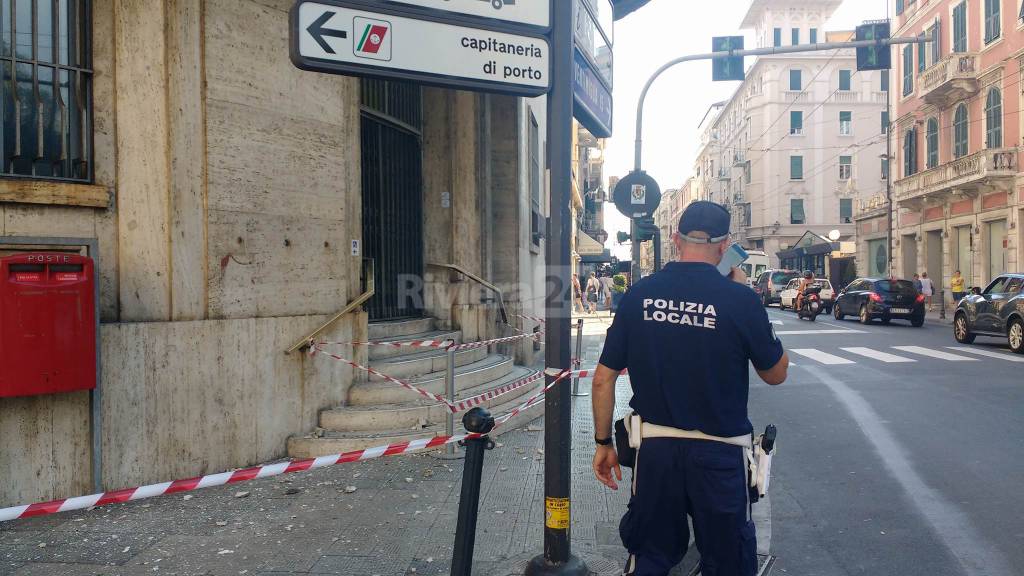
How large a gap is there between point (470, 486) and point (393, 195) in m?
6.50

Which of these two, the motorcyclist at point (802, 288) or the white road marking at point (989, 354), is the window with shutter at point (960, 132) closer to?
the motorcyclist at point (802, 288)

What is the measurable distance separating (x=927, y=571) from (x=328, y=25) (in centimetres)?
402

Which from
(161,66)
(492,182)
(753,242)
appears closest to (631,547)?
(161,66)

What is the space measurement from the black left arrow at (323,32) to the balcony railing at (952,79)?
30696 mm

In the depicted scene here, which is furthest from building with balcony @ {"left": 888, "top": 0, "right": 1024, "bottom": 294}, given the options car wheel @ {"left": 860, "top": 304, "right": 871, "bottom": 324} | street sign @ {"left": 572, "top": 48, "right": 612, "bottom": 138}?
street sign @ {"left": 572, "top": 48, "right": 612, "bottom": 138}

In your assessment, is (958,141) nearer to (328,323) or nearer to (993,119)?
(993,119)

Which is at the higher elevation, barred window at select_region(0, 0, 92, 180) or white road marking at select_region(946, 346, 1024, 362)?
barred window at select_region(0, 0, 92, 180)

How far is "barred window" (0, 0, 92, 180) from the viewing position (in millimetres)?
4973

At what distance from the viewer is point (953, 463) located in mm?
5789

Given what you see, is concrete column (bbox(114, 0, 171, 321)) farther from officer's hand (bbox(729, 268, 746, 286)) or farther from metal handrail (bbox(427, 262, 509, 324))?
officer's hand (bbox(729, 268, 746, 286))

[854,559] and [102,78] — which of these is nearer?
[854,559]

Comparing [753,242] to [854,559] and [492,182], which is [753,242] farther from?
[854,559]

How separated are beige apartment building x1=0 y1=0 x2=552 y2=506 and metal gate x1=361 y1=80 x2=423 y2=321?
5.33 ft

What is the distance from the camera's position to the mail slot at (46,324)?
4480 mm
